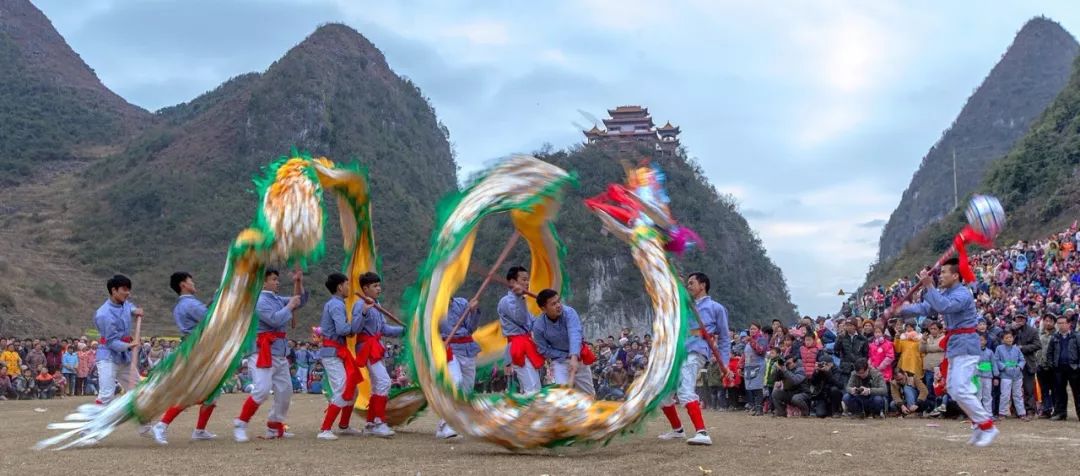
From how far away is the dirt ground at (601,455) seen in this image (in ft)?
27.4

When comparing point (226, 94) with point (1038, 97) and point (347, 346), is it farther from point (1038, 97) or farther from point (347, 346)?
point (347, 346)

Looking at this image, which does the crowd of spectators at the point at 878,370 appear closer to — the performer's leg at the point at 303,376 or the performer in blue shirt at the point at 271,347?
the performer in blue shirt at the point at 271,347

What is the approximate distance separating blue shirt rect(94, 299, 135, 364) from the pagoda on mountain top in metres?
57.0

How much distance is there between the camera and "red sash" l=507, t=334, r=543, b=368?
1098 centimetres

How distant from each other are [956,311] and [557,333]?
4061 millimetres

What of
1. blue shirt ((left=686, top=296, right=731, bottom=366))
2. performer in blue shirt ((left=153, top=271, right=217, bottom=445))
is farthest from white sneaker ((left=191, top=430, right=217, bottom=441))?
blue shirt ((left=686, top=296, right=731, bottom=366))

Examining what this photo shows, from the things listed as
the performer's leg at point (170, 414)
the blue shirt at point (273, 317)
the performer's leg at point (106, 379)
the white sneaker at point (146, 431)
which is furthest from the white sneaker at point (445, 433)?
the performer's leg at point (106, 379)

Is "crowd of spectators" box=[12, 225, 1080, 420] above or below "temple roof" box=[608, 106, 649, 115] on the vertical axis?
below

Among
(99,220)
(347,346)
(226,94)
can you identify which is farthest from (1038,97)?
(347,346)

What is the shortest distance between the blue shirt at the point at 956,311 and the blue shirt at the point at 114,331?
8.66 metres

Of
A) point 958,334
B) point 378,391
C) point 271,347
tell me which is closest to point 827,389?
point 958,334

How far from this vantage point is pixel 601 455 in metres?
9.38

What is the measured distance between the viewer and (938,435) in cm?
1162

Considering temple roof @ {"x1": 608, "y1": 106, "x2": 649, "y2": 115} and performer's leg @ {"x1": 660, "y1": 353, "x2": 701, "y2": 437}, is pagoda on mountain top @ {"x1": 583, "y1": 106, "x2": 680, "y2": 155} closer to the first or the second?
temple roof @ {"x1": 608, "y1": 106, "x2": 649, "y2": 115}
